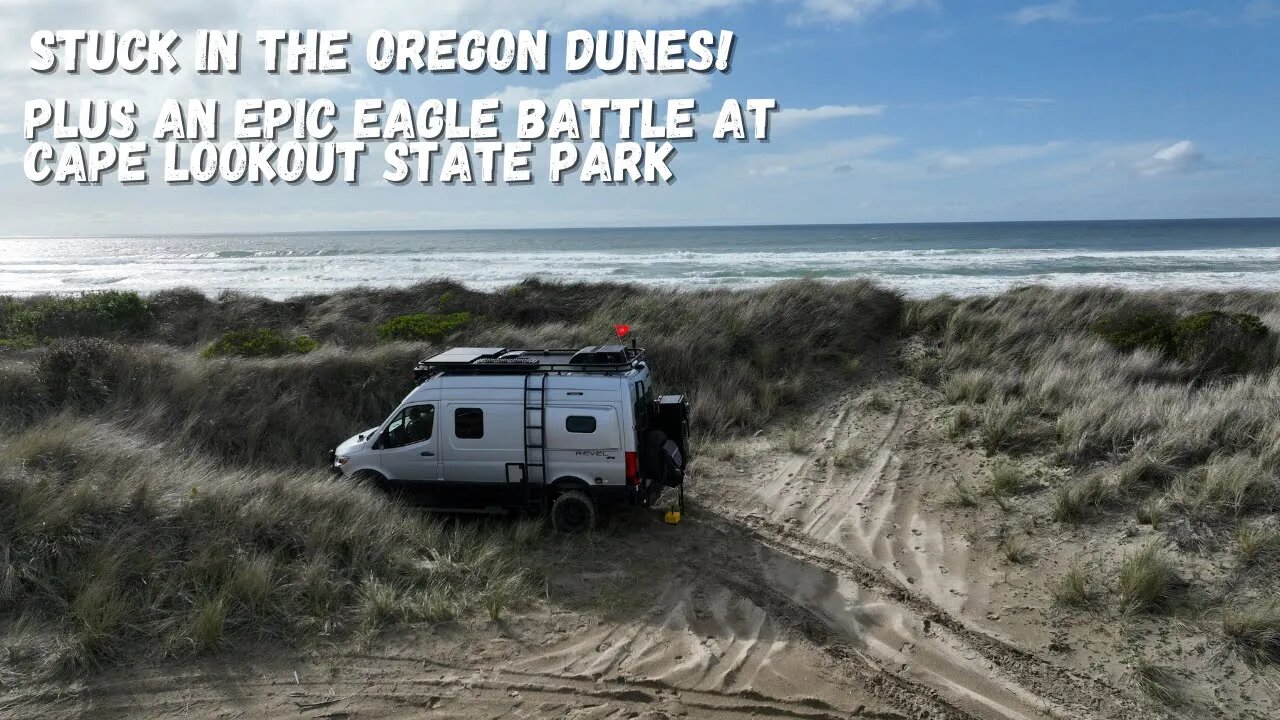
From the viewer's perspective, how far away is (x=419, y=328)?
60.6ft

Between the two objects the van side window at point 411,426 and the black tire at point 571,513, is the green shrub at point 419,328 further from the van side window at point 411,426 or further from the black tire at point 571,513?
the black tire at point 571,513

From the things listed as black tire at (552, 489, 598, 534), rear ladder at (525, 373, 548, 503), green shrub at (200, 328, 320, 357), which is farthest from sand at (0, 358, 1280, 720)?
green shrub at (200, 328, 320, 357)

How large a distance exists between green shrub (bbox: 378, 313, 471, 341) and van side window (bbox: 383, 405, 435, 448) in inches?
315

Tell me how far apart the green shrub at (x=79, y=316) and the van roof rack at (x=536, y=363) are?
14.8 meters

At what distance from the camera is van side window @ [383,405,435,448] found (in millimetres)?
10133

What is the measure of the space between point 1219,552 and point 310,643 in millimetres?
8593

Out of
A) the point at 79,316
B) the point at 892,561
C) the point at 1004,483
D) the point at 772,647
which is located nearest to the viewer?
the point at 772,647

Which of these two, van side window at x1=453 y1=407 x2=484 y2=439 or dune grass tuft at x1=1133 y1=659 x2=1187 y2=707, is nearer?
dune grass tuft at x1=1133 y1=659 x2=1187 y2=707

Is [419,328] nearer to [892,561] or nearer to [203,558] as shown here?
[203,558]

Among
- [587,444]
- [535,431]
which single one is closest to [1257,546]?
[587,444]

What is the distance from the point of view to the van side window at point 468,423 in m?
9.91

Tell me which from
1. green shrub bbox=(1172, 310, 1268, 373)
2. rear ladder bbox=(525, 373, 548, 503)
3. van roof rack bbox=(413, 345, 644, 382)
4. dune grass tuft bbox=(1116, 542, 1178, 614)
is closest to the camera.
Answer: dune grass tuft bbox=(1116, 542, 1178, 614)

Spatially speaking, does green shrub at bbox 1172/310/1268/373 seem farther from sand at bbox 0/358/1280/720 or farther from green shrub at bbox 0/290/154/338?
green shrub at bbox 0/290/154/338

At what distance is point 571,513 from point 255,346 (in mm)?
10024
